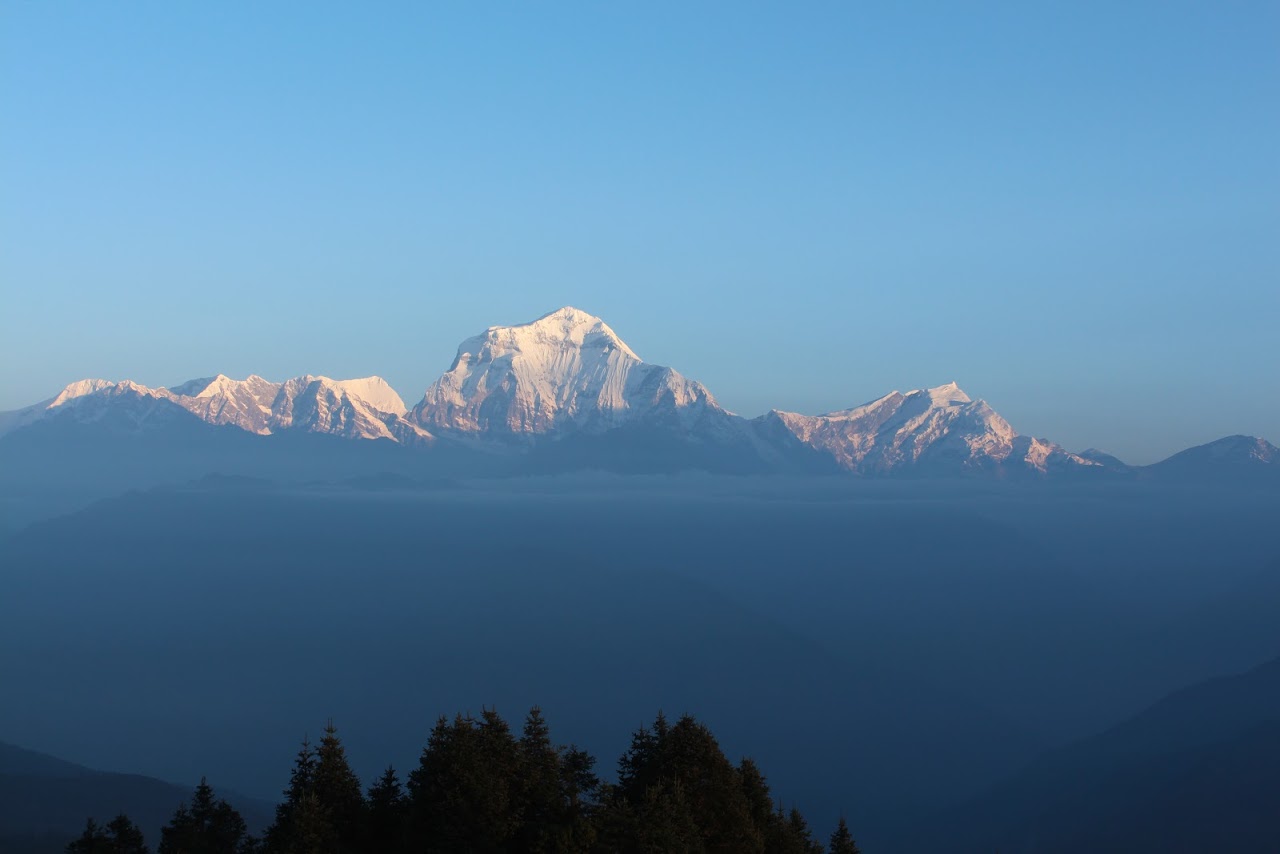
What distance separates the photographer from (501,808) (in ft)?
200

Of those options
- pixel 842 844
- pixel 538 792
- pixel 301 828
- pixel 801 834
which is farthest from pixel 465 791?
pixel 842 844

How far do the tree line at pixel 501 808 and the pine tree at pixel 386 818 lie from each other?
0.08m

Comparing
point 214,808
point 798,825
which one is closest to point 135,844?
point 214,808

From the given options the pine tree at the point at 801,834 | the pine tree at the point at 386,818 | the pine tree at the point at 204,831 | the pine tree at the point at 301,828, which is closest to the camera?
the pine tree at the point at 301,828

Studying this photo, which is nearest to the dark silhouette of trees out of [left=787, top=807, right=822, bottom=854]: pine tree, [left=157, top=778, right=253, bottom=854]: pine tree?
[left=157, top=778, right=253, bottom=854]: pine tree

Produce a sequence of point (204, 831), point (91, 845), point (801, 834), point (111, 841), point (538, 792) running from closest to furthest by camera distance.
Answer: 1. point (538, 792)
2. point (91, 845)
3. point (111, 841)
4. point (204, 831)
5. point (801, 834)

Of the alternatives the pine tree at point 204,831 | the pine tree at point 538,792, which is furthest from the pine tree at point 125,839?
the pine tree at point 538,792

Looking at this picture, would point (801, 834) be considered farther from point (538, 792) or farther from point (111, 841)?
point (111, 841)

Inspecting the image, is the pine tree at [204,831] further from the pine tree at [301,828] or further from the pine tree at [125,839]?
the pine tree at [301,828]

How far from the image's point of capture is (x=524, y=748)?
223 ft

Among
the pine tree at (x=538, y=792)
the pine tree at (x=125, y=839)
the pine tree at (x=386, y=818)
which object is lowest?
the pine tree at (x=125, y=839)

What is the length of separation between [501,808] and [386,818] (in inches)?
378

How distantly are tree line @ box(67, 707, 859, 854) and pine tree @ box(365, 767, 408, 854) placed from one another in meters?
0.08

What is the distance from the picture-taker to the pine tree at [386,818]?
65000 millimetres
